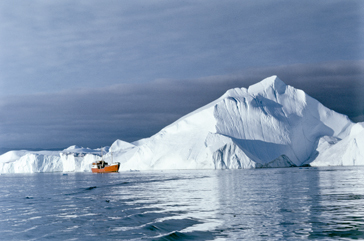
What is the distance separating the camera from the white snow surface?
7994 centimetres

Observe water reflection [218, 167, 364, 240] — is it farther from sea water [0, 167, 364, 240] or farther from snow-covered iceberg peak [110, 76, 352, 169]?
snow-covered iceberg peak [110, 76, 352, 169]

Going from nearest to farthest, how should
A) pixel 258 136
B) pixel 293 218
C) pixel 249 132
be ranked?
pixel 293 218 → pixel 249 132 → pixel 258 136

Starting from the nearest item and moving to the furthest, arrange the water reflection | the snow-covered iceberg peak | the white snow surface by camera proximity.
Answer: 1. the water reflection
2. the white snow surface
3. the snow-covered iceberg peak

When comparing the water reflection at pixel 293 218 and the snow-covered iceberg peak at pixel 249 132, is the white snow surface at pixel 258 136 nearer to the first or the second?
the snow-covered iceberg peak at pixel 249 132

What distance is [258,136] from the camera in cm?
8969

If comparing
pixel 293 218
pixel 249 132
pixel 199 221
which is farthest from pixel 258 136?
pixel 199 221

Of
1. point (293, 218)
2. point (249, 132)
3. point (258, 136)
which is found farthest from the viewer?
point (258, 136)

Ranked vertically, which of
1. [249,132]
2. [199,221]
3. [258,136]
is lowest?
[199,221]

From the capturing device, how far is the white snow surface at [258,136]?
3147 inches

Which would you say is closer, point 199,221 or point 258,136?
point 199,221

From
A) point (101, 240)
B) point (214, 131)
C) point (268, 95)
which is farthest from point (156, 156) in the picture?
point (101, 240)

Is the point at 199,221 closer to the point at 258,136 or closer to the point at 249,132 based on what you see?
the point at 249,132

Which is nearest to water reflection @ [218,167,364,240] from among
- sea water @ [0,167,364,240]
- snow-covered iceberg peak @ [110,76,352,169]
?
sea water @ [0,167,364,240]

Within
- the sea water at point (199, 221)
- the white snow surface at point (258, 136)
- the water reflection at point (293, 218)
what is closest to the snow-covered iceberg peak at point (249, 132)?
the white snow surface at point (258, 136)
